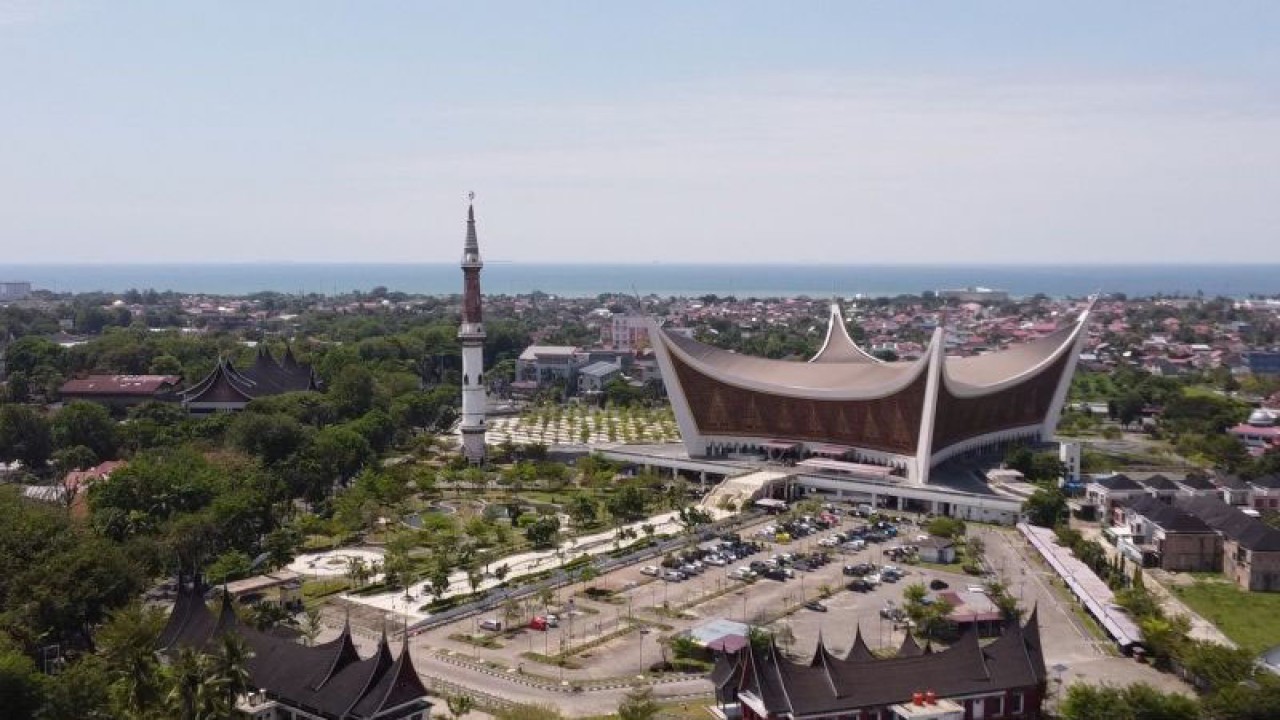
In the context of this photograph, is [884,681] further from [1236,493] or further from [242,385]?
[242,385]

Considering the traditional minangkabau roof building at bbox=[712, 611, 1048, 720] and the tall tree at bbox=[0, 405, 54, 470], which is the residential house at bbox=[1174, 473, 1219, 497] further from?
the tall tree at bbox=[0, 405, 54, 470]

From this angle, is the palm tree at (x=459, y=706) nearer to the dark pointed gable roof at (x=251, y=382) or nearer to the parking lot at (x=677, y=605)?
the parking lot at (x=677, y=605)

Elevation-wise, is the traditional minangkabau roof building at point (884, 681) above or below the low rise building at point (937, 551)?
above

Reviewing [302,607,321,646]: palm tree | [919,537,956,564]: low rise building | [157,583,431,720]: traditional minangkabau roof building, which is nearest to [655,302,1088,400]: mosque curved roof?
[919,537,956,564]: low rise building

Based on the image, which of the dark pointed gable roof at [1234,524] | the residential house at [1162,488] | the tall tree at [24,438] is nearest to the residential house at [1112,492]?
the residential house at [1162,488]

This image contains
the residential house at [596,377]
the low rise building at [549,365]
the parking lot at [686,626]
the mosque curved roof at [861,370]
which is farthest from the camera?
the low rise building at [549,365]

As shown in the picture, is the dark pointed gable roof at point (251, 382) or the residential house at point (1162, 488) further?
the dark pointed gable roof at point (251, 382)

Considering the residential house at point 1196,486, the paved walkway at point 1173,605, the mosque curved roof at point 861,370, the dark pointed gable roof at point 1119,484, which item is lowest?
the paved walkway at point 1173,605

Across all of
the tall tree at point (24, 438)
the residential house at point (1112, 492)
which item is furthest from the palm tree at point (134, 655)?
the residential house at point (1112, 492)

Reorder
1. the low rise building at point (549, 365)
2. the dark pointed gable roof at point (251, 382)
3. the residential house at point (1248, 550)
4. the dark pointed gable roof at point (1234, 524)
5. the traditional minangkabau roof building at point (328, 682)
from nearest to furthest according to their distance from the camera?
the traditional minangkabau roof building at point (328, 682), the residential house at point (1248, 550), the dark pointed gable roof at point (1234, 524), the dark pointed gable roof at point (251, 382), the low rise building at point (549, 365)
